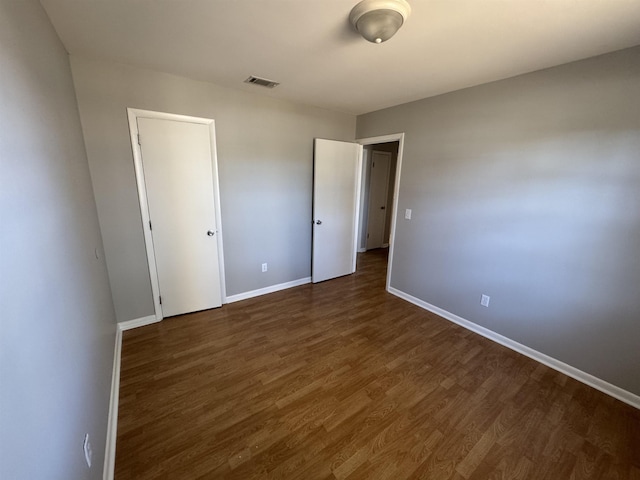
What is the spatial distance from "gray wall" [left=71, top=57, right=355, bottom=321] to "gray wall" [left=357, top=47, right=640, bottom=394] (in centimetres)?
145

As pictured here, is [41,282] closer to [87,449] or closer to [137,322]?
[87,449]

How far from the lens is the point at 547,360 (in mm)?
2193

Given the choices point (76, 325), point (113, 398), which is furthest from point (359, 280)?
point (76, 325)

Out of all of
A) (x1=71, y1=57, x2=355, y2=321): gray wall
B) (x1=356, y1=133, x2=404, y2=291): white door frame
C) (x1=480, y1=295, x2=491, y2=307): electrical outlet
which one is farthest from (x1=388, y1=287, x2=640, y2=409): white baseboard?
(x1=71, y1=57, x2=355, y2=321): gray wall

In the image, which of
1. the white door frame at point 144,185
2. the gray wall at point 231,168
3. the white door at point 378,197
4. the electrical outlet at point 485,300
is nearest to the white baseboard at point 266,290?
the gray wall at point 231,168

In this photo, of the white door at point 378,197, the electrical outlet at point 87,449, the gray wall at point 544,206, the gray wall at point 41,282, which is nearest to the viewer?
the gray wall at point 41,282

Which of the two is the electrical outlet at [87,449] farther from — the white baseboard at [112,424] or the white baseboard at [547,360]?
the white baseboard at [547,360]

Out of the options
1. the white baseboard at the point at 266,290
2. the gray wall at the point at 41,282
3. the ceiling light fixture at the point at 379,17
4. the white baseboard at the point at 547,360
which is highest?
the ceiling light fixture at the point at 379,17

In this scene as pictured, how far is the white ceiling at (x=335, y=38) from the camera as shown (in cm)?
138

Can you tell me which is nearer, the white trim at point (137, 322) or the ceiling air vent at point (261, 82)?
the ceiling air vent at point (261, 82)

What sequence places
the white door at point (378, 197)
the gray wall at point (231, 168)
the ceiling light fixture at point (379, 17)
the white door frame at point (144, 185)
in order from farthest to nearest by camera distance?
1. the white door at point (378, 197)
2. the white door frame at point (144, 185)
3. the gray wall at point (231, 168)
4. the ceiling light fixture at point (379, 17)

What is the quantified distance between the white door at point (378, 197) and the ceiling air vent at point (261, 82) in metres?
2.93

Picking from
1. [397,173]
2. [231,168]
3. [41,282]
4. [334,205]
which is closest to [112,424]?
[41,282]

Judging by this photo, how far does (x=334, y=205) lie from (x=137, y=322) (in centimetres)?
264
